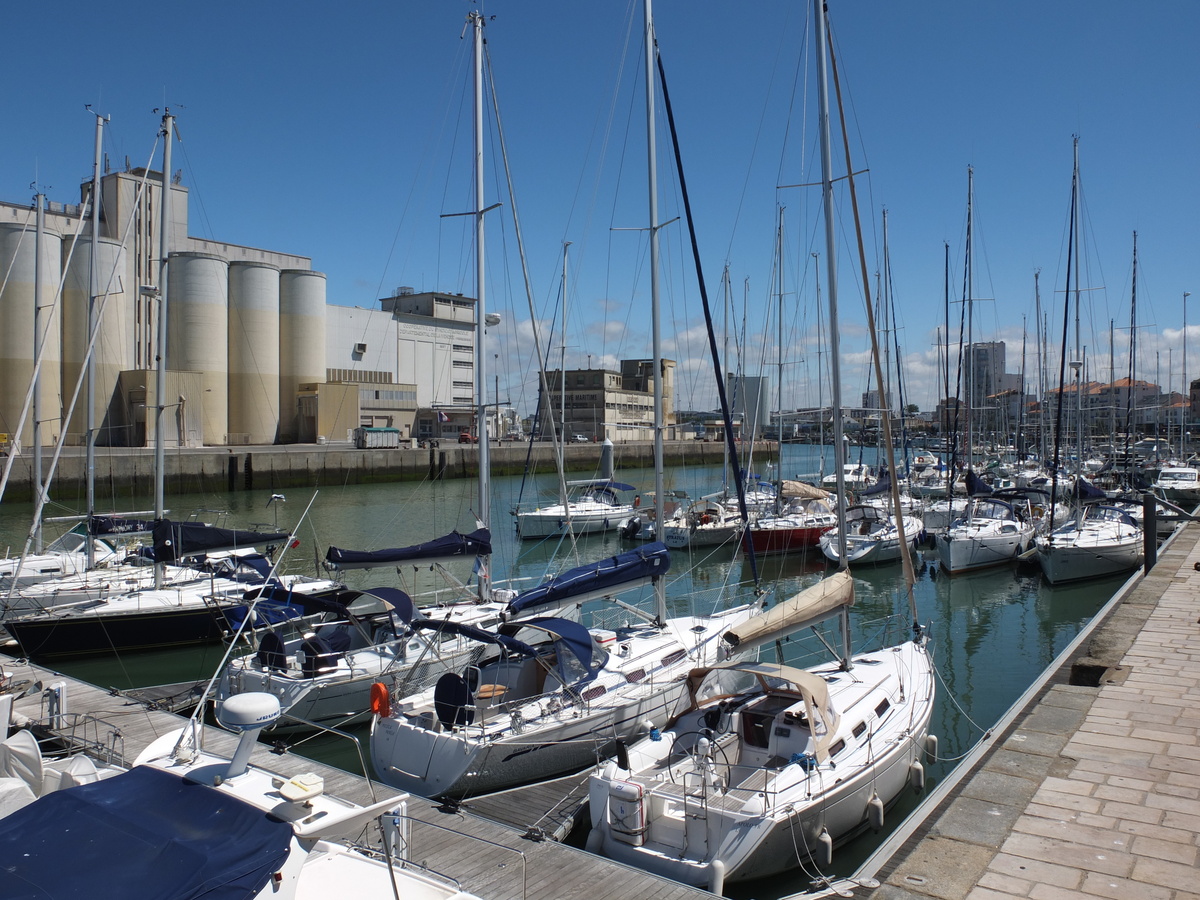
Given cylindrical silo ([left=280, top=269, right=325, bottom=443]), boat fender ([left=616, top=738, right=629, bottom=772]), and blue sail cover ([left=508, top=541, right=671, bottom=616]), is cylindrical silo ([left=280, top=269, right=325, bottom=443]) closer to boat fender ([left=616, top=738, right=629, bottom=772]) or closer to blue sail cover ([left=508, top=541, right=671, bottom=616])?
blue sail cover ([left=508, top=541, right=671, bottom=616])

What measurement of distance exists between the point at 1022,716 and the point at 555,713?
20.2 ft

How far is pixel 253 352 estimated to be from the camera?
6881cm

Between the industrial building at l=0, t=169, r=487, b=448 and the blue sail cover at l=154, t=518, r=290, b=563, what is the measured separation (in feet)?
123

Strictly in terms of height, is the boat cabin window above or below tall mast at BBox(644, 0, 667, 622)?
below

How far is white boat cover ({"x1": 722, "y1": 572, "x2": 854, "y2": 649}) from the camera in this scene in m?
11.1

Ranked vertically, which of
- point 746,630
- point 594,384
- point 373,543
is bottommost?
point 373,543

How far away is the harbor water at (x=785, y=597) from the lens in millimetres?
14844

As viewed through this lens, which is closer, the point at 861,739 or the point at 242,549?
the point at 861,739

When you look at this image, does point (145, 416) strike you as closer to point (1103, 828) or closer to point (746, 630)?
point (746, 630)

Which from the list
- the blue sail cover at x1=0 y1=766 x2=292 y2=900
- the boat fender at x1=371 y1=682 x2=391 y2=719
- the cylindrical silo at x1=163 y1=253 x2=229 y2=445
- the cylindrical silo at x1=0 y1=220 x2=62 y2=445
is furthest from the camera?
the cylindrical silo at x1=163 y1=253 x2=229 y2=445

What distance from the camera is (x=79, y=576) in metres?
19.9

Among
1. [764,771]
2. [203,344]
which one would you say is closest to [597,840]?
[764,771]

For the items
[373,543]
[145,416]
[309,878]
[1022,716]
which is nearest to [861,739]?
[1022,716]

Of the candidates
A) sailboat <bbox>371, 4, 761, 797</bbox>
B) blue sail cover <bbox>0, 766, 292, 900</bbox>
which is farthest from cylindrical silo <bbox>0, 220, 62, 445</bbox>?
blue sail cover <bbox>0, 766, 292, 900</bbox>
